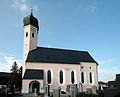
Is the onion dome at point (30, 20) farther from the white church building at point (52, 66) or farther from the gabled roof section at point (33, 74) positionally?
the gabled roof section at point (33, 74)

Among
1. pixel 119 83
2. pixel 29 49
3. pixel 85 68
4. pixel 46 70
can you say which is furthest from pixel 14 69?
pixel 119 83

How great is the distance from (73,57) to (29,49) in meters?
10.5

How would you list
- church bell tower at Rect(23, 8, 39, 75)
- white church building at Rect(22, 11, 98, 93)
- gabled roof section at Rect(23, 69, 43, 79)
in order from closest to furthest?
gabled roof section at Rect(23, 69, 43, 79) → white church building at Rect(22, 11, 98, 93) → church bell tower at Rect(23, 8, 39, 75)

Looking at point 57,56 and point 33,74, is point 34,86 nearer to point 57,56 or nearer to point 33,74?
point 33,74

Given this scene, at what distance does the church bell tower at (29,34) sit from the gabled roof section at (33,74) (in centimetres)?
455

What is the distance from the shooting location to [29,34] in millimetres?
29422

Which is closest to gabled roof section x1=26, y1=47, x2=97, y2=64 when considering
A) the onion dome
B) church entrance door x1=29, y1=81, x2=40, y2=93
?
church entrance door x1=29, y1=81, x2=40, y2=93

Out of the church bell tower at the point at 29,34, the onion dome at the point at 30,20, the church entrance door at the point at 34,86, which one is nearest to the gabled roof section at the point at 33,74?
the church entrance door at the point at 34,86

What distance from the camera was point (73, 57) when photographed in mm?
31500

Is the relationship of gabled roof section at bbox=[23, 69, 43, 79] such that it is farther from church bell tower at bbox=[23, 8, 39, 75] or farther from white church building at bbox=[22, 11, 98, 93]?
church bell tower at bbox=[23, 8, 39, 75]

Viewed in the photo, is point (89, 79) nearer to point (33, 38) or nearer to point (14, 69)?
point (33, 38)

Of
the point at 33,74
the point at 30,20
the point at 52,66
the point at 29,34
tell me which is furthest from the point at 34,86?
the point at 30,20

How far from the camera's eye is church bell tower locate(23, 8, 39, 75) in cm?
2923

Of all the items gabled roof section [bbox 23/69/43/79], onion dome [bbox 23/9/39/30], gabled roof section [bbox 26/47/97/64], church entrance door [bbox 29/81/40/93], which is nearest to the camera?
gabled roof section [bbox 23/69/43/79]
